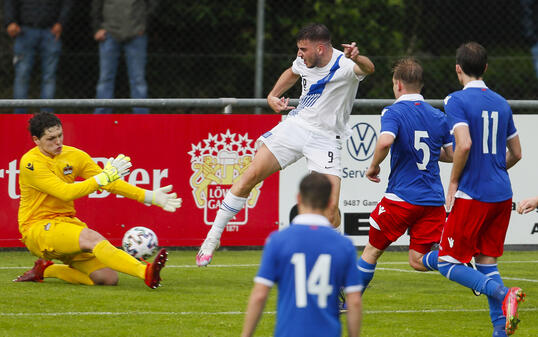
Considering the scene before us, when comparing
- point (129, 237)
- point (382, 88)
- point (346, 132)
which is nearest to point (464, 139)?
point (346, 132)

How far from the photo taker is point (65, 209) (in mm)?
9117

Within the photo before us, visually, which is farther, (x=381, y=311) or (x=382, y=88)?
(x=382, y=88)

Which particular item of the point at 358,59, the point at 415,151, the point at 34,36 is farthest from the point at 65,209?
the point at 34,36

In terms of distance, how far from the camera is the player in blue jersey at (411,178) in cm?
777

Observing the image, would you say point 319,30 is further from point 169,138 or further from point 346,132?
point 169,138

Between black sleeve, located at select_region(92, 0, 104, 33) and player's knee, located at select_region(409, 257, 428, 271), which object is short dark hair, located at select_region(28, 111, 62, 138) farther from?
black sleeve, located at select_region(92, 0, 104, 33)

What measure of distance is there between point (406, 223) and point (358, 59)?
139 cm

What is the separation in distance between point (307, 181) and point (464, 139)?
7.31ft

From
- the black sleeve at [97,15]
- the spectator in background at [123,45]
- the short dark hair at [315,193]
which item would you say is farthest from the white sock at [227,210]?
the black sleeve at [97,15]

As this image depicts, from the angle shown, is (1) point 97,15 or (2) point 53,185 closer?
(2) point 53,185

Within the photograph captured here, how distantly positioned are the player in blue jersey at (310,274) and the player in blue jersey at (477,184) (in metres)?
2.23

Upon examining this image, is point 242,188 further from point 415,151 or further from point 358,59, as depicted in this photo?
point 415,151

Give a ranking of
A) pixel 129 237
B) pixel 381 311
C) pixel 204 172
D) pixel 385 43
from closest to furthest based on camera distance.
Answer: pixel 381 311 < pixel 129 237 < pixel 204 172 < pixel 385 43

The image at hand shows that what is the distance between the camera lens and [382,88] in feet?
49.1
